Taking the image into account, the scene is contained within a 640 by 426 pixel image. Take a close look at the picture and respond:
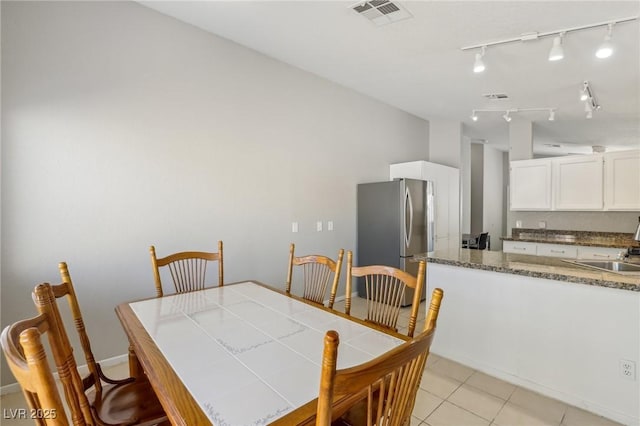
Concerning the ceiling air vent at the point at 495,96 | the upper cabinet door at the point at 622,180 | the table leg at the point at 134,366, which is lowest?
the table leg at the point at 134,366

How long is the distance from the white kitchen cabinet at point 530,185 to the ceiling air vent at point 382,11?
3571 mm

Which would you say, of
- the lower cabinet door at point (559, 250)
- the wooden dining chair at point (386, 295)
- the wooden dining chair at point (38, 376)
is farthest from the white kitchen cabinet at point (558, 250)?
the wooden dining chair at point (38, 376)

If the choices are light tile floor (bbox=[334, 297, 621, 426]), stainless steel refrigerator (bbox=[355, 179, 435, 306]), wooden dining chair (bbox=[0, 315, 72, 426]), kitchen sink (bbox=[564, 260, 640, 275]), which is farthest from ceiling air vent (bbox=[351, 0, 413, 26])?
light tile floor (bbox=[334, 297, 621, 426])

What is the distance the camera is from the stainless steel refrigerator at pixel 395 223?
4.11 meters

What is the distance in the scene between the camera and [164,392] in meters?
0.98

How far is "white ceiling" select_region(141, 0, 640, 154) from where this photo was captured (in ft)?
8.30

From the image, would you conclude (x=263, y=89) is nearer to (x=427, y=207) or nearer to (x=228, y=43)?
(x=228, y=43)

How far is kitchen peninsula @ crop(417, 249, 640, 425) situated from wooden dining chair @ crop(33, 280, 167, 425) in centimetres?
227

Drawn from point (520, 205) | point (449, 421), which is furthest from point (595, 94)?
point (449, 421)

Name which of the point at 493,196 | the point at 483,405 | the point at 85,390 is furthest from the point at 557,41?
the point at 493,196

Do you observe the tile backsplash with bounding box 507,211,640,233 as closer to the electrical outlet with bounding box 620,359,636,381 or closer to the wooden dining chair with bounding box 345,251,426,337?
the electrical outlet with bounding box 620,359,636,381

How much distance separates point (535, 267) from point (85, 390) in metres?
2.76

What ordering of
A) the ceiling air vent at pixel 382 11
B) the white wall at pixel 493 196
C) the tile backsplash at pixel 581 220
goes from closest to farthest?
the ceiling air vent at pixel 382 11 → the tile backsplash at pixel 581 220 → the white wall at pixel 493 196

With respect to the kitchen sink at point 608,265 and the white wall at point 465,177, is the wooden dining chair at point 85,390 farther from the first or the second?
the white wall at point 465,177
